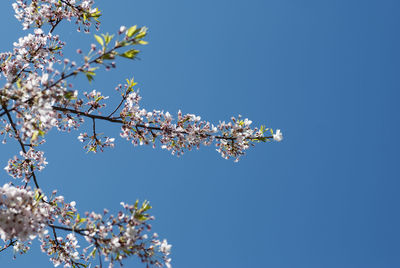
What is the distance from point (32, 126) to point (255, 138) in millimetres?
4828

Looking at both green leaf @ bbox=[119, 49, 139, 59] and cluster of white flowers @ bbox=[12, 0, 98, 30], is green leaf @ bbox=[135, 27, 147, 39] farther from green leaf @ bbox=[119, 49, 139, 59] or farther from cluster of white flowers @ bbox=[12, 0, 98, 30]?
cluster of white flowers @ bbox=[12, 0, 98, 30]

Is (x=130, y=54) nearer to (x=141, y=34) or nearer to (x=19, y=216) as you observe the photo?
(x=141, y=34)

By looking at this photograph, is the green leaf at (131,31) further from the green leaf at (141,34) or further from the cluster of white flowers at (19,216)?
the cluster of white flowers at (19,216)

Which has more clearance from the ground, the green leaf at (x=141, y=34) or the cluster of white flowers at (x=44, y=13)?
the cluster of white flowers at (x=44, y=13)

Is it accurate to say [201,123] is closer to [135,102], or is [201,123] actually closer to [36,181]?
[135,102]

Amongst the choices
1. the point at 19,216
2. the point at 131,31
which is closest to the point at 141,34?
the point at 131,31

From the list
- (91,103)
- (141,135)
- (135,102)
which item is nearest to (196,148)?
(141,135)

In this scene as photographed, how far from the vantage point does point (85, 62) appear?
452 centimetres

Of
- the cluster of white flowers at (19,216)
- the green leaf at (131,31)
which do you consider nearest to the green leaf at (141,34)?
the green leaf at (131,31)

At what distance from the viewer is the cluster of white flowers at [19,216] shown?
190 inches

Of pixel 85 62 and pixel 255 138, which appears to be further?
pixel 255 138

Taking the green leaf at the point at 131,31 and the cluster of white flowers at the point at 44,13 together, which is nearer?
the green leaf at the point at 131,31

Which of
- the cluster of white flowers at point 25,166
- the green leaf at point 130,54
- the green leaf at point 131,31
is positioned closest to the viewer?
the green leaf at point 131,31

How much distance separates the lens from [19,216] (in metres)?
4.85
